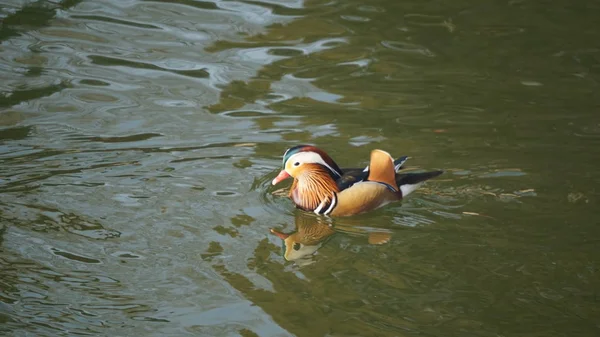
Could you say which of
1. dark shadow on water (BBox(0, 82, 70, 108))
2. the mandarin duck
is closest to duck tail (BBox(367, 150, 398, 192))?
the mandarin duck

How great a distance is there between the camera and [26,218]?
766cm

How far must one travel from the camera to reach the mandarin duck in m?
7.71

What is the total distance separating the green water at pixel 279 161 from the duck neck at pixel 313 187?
0.13 m

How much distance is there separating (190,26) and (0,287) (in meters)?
6.28

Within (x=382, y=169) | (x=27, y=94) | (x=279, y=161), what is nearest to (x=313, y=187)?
(x=382, y=169)

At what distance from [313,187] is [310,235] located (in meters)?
0.44

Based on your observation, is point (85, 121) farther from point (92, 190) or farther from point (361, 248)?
point (361, 248)

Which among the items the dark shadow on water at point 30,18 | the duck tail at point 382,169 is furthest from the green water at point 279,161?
the duck tail at point 382,169

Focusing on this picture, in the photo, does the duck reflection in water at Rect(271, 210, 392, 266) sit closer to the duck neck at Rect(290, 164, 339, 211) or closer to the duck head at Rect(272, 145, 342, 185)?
the duck neck at Rect(290, 164, 339, 211)

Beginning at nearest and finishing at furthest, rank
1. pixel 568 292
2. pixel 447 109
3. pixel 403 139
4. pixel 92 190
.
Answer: pixel 568 292 < pixel 92 190 < pixel 403 139 < pixel 447 109

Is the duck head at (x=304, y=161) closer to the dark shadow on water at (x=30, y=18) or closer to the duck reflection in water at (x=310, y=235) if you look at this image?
the duck reflection in water at (x=310, y=235)

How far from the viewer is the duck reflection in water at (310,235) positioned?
712 centimetres

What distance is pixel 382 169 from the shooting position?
7.70 m

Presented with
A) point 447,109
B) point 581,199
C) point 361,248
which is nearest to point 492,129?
point 447,109
